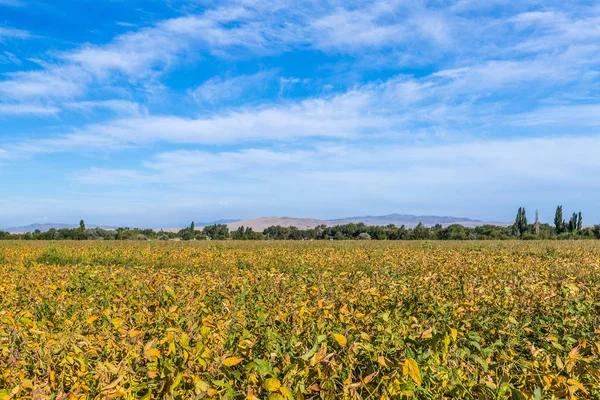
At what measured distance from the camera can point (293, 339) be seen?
3.04 meters

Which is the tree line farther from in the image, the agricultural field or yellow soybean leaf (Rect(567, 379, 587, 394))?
yellow soybean leaf (Rect(567, 379, 587, 394))

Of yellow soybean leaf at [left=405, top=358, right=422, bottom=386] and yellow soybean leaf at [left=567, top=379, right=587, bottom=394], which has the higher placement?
yellow soybean leaf at [left=405, top=358, right=422, bottom=386]

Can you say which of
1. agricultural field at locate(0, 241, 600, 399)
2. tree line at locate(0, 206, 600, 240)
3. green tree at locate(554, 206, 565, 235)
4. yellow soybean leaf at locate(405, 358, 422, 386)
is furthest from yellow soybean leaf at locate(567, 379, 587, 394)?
green tree at locate(554, 206, 565, 235)

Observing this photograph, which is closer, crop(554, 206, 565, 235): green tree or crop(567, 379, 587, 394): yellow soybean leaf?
crop(567, 379, 587, 394): yellow soybean leaf

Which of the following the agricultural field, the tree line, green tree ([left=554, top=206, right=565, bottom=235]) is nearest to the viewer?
the agricultural field

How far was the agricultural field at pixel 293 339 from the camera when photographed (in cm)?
241

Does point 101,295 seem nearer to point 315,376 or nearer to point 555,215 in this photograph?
point 315,376

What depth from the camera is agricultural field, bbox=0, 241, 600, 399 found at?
7.92ft

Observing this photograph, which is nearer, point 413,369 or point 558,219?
point 413,369

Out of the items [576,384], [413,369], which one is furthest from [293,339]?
[576,384]

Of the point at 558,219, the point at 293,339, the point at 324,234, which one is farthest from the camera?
the point at 558,219

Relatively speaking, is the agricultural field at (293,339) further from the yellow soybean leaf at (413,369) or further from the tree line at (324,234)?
the tree line at (324,234)

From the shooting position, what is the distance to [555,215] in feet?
211

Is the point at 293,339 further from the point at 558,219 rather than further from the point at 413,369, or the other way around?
the point at 558,219
